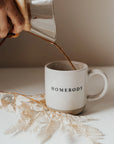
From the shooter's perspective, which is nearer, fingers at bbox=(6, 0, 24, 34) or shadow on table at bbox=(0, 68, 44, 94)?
fingers at bbox=(6, 0, 24, 34)

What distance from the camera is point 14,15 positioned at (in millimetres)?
479

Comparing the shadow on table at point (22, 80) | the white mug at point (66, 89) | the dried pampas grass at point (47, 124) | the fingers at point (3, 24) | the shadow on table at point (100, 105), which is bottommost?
the shadow on table at point (22, 80)

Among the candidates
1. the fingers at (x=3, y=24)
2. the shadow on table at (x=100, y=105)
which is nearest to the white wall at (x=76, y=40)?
the shadow on table at (x=100, y=105)

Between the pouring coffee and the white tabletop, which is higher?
the pouring coffee

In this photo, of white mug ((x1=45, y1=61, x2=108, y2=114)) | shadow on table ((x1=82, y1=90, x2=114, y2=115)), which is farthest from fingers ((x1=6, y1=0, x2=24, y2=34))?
shadow on table ((x1=82, y1=90, x2=114, y2=115))

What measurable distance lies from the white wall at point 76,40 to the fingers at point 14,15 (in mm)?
429

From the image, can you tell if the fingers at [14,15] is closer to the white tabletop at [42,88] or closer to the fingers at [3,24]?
the fingers at [3,24]

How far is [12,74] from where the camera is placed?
872mm

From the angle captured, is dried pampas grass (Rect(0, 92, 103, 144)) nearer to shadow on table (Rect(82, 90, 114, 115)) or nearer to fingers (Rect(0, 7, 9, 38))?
shadow on table (Rect(82, 90, 114, 115))

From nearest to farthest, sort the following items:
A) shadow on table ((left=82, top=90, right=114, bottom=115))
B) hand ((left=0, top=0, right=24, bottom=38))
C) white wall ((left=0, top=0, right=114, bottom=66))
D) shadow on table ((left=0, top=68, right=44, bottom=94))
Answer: hand ((left=0, top=0, right=24, bottom=38)) → shadow on table ((left=82, top=90, right=114, bottom=115)) → shadow on table ((left=0, top=68, right=44, bottom=94)) → white wall ((left=0, top=0, right=114, bottom=66))

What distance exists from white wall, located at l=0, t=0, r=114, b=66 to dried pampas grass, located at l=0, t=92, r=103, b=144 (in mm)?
337

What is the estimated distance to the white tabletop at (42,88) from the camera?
55 cm

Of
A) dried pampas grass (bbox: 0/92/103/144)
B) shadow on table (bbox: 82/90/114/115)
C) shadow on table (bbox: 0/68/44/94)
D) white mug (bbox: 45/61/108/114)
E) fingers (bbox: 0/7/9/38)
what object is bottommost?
shadow on table (bbox: 0/68/44/94)

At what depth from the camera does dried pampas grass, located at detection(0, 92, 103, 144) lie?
0.50 metres
